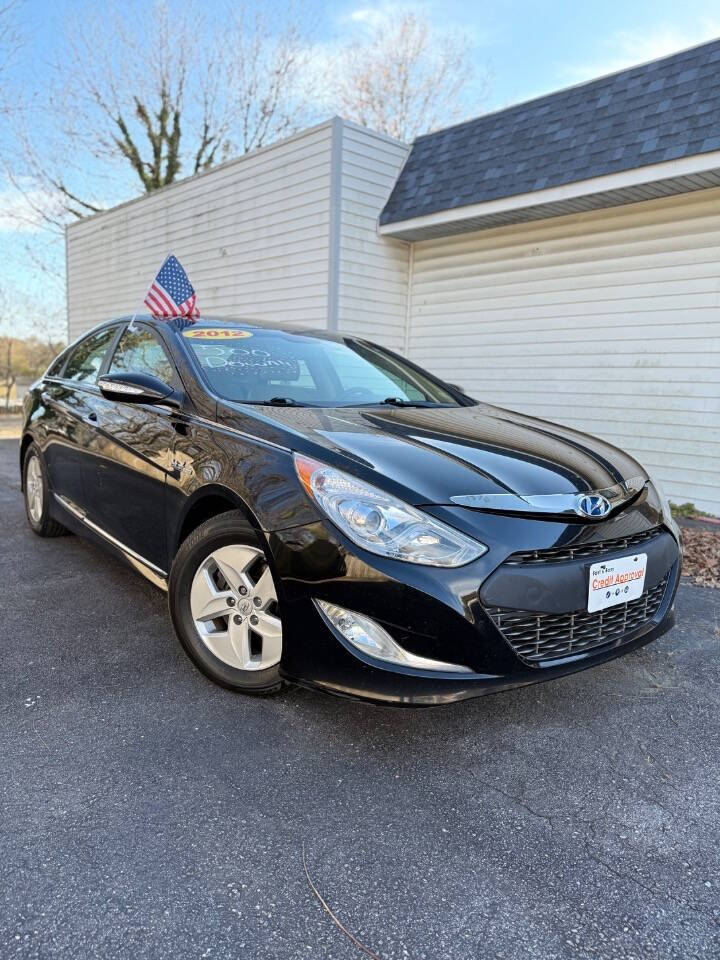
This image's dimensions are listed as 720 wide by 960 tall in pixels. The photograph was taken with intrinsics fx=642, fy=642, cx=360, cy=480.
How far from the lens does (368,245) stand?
7.46 meters

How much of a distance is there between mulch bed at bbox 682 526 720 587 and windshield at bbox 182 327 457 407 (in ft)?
6.43

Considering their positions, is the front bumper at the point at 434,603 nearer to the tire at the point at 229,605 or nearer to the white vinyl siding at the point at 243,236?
the tire at the point at 229,605

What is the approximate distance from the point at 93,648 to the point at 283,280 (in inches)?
240

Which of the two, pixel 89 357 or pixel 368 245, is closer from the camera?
pixel 89 357

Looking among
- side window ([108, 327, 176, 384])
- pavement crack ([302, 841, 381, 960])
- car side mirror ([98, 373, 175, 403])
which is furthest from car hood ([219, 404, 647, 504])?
pavement crack ([302, 841, 381, 960])

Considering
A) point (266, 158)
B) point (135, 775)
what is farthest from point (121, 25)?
point (135, 775)

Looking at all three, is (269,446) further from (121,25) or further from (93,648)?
(121,25)

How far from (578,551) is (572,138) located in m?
5.38

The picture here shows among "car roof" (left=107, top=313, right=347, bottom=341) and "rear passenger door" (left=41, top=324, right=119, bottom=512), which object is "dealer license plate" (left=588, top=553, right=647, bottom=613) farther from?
"rear passenger door" (left=41, top=324, right=119, bottom=512)

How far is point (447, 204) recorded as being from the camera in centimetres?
667

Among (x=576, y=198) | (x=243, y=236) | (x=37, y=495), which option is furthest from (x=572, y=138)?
(x=37, y=495)

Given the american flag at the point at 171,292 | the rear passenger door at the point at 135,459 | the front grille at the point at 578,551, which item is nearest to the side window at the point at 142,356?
the rear passenger door at the point at 135,459

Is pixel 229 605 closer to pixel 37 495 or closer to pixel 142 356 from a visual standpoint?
pixel 142 356

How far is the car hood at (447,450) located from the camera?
1993 mm
